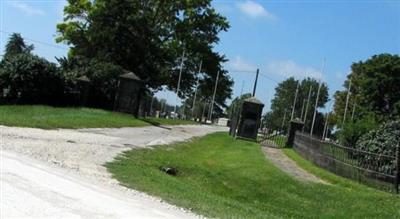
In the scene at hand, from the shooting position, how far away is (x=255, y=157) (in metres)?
23.6

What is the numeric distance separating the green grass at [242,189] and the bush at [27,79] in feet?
51.9

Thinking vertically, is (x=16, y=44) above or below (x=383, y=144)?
above

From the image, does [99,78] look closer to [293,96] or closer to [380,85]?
[380,85]

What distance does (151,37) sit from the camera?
170 feet

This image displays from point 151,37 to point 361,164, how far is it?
35.2 metres

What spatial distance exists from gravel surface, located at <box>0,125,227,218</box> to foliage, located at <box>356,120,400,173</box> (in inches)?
303

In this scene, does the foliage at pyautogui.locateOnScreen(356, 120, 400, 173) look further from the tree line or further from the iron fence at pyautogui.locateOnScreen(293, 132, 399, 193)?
the tree line

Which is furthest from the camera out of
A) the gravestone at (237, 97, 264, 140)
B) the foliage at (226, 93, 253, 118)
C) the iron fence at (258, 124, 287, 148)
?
the foliage at (226, 93, 253, 118)

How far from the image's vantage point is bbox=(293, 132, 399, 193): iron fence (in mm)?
17219

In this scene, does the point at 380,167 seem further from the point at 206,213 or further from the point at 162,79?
the point at 162,79

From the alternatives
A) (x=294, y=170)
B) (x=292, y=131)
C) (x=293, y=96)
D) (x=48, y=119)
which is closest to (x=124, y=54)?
(x=292, y=131)

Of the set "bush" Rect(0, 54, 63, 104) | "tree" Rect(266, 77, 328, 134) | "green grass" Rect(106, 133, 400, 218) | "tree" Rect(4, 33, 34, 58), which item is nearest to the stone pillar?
"green grass" Rect(106, 133, 400, 218)

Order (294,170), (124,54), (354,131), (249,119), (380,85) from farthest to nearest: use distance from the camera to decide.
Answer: (380,85), (124,54), (249,119), (354,131), (294,170)

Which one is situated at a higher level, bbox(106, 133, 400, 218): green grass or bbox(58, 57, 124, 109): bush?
bbox(58, 57, 124, 109): bush
